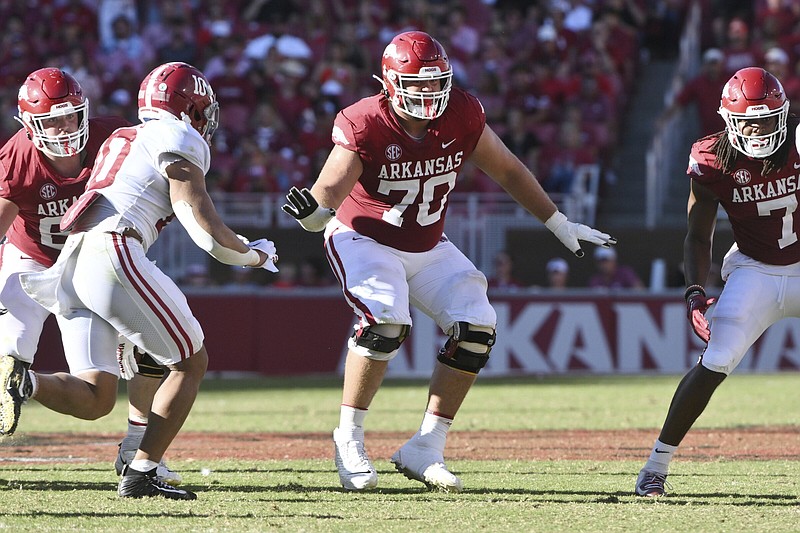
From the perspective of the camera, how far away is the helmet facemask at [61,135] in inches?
247

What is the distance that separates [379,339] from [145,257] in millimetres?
1211

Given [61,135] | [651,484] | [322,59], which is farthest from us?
[322,59]

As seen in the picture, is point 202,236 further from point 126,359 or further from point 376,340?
point 126,359

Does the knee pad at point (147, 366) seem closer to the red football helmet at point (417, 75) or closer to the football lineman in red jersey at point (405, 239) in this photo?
the football lineman in red jersey at point (405, 239)

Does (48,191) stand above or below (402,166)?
below

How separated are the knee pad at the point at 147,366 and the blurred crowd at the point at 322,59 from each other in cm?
979

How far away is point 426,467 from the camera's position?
603 centimetres

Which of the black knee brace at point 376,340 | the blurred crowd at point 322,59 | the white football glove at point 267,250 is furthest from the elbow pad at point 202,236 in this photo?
the blurred crowd at point 322,59

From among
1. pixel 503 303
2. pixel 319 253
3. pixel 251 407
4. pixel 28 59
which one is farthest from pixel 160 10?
pixel 251 407

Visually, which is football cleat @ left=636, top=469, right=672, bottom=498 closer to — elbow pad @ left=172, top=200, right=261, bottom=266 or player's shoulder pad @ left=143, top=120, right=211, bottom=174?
elbow pad @ left=172, top=200, right=261, bottom=266

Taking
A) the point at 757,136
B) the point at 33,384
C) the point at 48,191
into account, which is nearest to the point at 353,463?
Answer: the point at 33,384

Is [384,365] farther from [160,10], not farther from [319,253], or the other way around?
[160,10]

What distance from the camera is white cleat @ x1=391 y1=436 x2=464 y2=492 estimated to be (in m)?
5.92

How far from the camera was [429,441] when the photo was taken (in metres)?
6.16
